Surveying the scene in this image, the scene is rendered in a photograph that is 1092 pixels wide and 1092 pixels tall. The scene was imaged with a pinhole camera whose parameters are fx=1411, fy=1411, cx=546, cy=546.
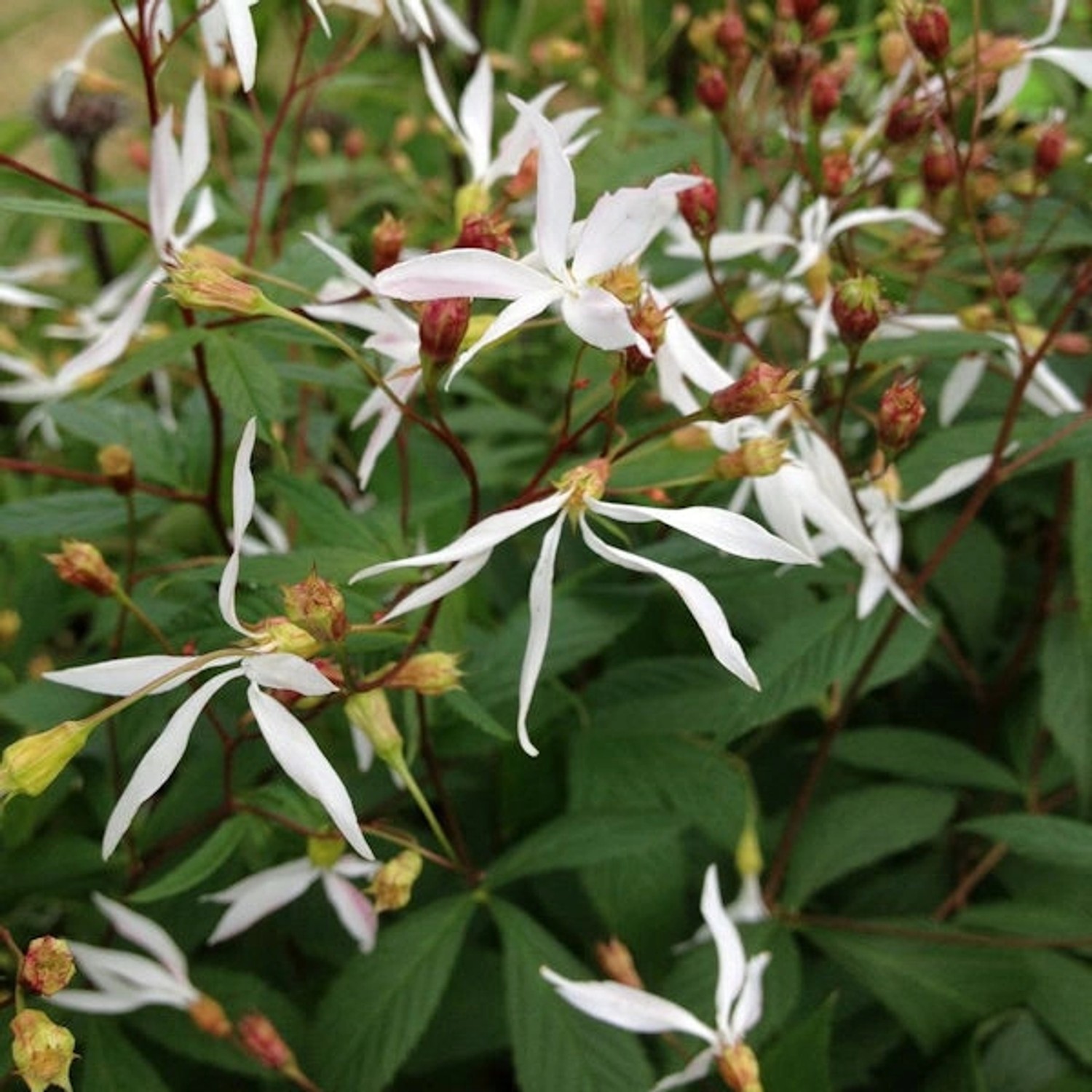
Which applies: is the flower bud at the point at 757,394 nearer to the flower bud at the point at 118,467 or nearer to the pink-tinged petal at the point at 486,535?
the pink-tinged petal at the point at 486,535

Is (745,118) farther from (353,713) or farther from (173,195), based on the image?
(353,713)

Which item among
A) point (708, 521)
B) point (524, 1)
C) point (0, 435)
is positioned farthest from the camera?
point (524, 1)

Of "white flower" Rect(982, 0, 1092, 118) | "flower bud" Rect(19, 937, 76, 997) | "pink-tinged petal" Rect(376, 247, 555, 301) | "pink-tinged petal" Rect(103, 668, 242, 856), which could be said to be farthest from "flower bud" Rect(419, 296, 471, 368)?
"white flower" Rect(982, 0, 1092, 118)

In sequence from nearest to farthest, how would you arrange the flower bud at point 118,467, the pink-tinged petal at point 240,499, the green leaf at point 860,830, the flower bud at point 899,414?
the pink-tinged petal at point 240,499, the flower bud at point 899,414, the flower bud at point 118,467, the green leaf at point 860,830

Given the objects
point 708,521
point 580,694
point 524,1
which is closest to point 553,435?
point 580,694

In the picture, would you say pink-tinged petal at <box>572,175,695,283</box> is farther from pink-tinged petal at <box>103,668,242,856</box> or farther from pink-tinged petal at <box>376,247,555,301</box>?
pink-tinged petal at <box>103,668,242,856</box>

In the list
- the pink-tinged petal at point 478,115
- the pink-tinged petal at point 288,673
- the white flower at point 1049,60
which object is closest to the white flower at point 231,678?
the pink-tinged petal at point 288,673
